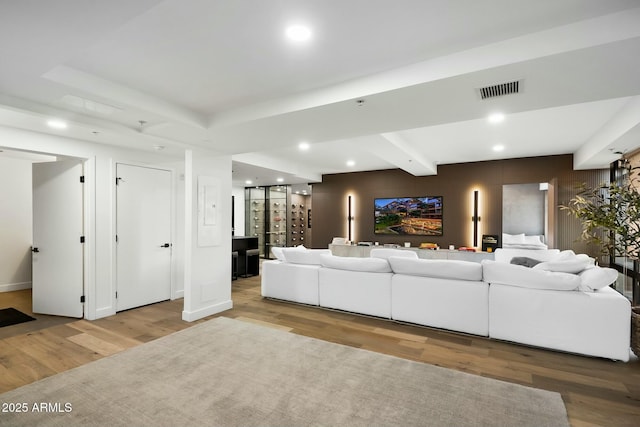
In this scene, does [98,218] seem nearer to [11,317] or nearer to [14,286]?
[11,317]

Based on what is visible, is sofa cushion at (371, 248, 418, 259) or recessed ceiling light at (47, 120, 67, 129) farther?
sofa cushion at (371, 248, 418, 259)

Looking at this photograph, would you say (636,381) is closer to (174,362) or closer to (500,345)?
(500,345)

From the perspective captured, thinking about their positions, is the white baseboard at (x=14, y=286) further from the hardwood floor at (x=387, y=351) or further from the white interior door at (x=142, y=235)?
the white interior door at (x=142, y=235)

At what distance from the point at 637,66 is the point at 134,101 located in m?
3.93

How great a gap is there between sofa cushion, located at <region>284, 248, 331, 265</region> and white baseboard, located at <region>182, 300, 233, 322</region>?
Result: 1168 mm

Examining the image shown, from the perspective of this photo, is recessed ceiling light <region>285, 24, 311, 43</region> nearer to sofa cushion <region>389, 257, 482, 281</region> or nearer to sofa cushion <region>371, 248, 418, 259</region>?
sofa cushion <region>389, 257, 482, 281</region>

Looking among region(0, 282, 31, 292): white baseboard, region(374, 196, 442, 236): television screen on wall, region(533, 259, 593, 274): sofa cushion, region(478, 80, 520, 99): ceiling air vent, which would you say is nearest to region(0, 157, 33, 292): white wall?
region(0, 282, 31, 292): white baseboard

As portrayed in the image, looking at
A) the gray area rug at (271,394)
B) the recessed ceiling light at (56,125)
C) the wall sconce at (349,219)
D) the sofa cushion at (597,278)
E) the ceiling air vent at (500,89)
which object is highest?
the recessed ceiling light at (56,125)

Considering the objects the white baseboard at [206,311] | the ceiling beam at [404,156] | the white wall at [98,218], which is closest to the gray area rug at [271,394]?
the white baseboard at [206,311]

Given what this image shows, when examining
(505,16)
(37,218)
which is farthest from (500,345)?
(37,218)

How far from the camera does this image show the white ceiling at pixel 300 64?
6.00 feet

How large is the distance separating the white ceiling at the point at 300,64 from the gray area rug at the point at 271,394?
7.77ft

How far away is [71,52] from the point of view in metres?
2.01

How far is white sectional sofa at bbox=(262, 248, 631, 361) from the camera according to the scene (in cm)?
309
